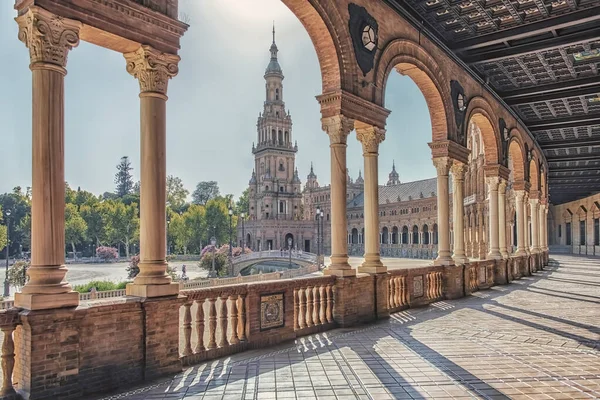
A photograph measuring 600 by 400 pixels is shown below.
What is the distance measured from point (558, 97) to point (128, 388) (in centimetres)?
1771

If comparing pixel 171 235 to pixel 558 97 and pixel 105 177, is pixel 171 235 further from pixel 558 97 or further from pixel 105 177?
pixel 558 97

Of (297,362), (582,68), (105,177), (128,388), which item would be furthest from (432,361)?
(105,177)

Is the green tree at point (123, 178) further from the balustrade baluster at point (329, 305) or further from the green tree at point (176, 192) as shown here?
the balustrade baluster at point (329, 305)

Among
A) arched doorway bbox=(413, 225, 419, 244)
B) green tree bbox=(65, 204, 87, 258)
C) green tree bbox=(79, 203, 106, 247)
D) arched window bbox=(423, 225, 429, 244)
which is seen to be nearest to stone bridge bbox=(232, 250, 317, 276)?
arched window bbox=(423, 225, 429, 244)

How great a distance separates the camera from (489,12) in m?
12.1

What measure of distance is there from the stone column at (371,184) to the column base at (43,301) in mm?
6504

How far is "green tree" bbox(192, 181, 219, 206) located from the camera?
129750 millimetres

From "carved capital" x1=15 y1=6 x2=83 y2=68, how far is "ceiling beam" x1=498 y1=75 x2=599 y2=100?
16.2 metres

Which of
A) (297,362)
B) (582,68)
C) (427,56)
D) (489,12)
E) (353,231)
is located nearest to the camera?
(297,362)

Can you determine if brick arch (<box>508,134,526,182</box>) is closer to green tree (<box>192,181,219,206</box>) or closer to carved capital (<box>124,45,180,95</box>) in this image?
carved capital (<box>124,45,180,95</box>)

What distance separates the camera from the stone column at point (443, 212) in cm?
1424

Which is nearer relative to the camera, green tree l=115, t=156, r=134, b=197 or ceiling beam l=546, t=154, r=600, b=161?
ceiling beam l=546, t=154, r=600, b=161

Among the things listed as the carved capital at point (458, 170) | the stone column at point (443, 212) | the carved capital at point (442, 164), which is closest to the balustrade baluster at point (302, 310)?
the stone column at point (443, 212)

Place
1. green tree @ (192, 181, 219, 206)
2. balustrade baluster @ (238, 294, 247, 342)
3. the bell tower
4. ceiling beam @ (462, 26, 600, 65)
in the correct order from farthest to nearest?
green tree @ (192, 181, 219, 206)
the bell tower
ceiling beam @ (462, 26, 600, 65)
balustrade baluster @ (238, 294, 247, 342)
